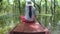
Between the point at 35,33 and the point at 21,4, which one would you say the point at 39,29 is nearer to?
the point at 35,33

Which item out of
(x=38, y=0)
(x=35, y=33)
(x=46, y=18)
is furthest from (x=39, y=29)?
(x=38, y=0)

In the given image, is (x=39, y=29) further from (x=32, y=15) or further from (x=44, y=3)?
(x=44, y=3)

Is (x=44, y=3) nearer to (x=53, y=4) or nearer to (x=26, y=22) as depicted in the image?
(x=53, y=4)

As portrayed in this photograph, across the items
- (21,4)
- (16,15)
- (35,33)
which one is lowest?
(35,33)

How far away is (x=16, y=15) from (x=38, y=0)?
10.5 inches

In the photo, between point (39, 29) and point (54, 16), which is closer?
point (39, 29)

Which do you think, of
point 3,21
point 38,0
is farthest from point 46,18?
point 3,21

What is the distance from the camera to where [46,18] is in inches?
51.2

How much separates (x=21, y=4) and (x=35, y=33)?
0.40 meters

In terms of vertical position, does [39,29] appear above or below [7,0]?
below

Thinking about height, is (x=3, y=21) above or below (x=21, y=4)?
below

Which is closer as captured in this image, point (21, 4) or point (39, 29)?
point (39, 29)

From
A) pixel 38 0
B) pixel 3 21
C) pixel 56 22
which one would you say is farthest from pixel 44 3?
pixel 3 21

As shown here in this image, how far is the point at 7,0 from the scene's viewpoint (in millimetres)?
1295
